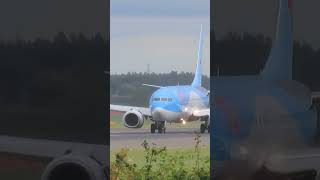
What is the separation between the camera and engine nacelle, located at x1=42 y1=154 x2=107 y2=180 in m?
2.44

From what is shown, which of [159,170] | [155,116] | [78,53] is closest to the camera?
[78,53]

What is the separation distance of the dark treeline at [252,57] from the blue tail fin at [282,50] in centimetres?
3

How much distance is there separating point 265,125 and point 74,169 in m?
0.90

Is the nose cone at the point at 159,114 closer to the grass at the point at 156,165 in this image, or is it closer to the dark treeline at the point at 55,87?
the grass at the point at 156,165

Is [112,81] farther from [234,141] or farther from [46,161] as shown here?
[234,141]

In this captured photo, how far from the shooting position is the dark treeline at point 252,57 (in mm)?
2537

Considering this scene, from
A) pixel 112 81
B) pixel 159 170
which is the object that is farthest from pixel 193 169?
pixel 112 81

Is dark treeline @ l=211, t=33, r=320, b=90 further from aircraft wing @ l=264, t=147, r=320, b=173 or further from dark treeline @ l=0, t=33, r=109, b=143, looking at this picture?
dark treeline @ l=0, t=33, r=109, b=143

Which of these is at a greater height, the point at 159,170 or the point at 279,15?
the point at 279,15

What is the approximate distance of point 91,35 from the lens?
2.46 m

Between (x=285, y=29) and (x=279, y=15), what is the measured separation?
7 centimetres

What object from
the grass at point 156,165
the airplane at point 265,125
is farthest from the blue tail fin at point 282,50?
the grass at point 156,165

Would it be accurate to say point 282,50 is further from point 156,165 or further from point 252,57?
point 156,165

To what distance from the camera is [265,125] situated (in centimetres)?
254
